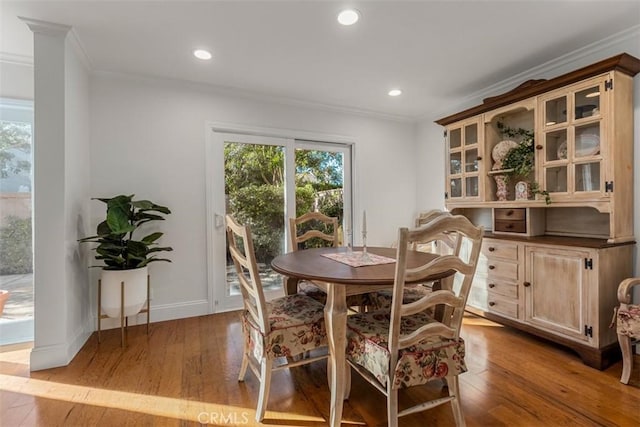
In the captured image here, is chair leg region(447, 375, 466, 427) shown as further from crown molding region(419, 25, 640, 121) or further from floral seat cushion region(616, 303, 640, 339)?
crown molding region(419, 25, 640, 121)

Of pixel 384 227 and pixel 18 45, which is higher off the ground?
pixel 18 45

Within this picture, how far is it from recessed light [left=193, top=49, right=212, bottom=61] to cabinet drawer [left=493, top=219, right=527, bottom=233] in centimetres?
298

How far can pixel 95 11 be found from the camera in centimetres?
199

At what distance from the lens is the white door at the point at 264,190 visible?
A: 3230 millimetres

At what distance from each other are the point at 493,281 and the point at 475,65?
6.40 feet

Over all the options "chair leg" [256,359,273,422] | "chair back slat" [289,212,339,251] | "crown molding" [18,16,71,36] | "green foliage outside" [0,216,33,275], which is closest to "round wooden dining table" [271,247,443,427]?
"chair leg" [256,359,273,422]

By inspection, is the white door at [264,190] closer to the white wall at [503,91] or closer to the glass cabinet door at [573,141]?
the white wall at [503,91]

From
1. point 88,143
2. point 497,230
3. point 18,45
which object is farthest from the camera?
point 497,230

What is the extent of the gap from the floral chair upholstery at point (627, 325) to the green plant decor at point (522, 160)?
79 centimetres

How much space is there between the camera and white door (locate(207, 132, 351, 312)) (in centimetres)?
323

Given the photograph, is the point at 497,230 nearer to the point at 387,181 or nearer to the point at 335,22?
the point at 387,181

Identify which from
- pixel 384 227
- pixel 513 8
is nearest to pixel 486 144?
pixel 513 8

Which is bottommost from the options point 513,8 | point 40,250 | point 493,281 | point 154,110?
point 493,281

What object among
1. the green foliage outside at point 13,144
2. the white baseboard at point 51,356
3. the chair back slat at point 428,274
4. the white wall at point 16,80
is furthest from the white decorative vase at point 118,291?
the chair back slat at point 428,274
